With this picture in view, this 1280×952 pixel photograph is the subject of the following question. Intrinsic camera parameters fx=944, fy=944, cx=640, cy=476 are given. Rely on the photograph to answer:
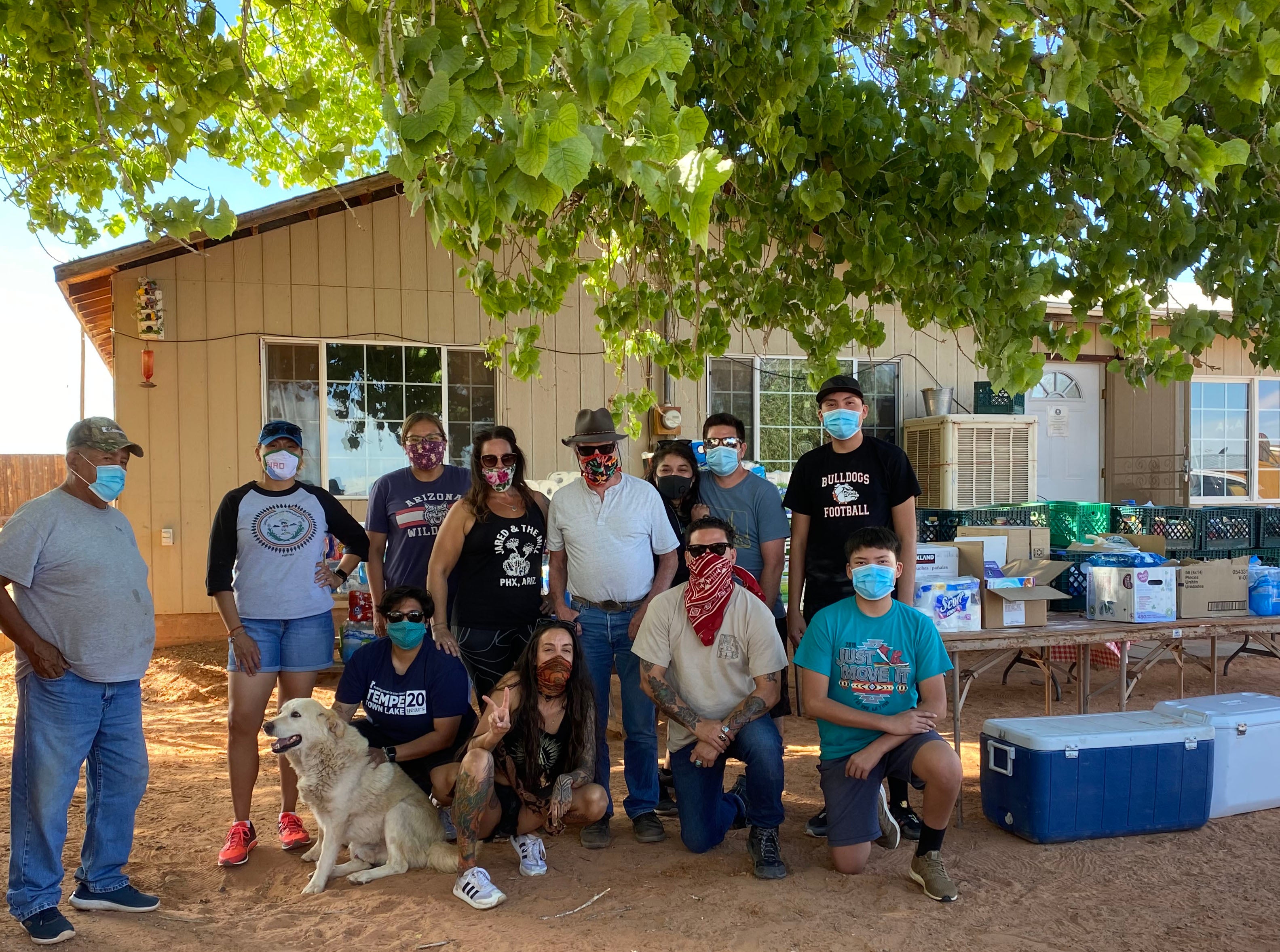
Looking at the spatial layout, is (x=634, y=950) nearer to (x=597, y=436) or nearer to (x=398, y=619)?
(x=398, y=619)

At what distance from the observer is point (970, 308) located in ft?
14.6

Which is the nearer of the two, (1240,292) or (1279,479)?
(1240,292)

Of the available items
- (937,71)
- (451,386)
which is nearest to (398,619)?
(937,71)

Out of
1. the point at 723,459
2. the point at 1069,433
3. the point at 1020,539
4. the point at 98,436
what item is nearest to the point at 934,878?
the point at 723,459

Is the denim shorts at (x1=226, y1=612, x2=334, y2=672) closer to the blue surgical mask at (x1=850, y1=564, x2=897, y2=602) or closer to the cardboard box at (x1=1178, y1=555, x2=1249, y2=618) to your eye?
the blue surgical mask at (x1=850, y1=564, x2=897, y2=602)

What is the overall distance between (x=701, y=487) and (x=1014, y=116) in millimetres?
2334

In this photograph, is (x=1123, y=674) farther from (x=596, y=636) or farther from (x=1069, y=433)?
(x=1069, y=433)

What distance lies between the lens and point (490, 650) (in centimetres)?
471

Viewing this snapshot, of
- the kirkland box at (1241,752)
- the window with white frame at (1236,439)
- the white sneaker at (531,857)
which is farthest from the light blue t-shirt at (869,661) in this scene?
the window with white frame at (1236,439)

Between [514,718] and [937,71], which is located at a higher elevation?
[937,71]

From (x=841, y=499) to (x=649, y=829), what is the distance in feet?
6.03

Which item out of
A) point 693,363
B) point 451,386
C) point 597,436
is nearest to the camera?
point 597,436

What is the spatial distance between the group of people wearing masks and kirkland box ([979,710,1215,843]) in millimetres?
502

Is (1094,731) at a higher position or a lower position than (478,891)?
higher
